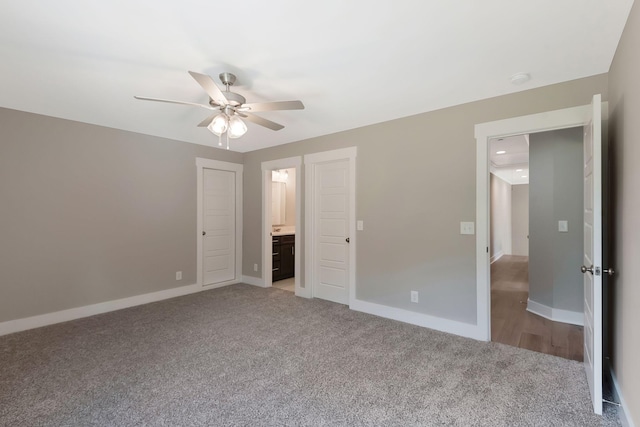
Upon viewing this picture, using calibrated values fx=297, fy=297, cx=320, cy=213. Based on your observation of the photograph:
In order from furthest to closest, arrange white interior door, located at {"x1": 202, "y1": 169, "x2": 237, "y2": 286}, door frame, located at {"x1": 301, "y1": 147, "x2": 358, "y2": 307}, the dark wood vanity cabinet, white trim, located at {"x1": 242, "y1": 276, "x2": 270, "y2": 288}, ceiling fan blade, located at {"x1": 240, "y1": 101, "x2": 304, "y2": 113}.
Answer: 1. the dark wood vanity cabinet
2. white trim, located at {"x1": 242, "y1": 276, "x2": 270, "y2": 288}
3. white interior door, located at {"x1": 202, "y1": 169, "x2": 237, "y2": 286}
4. door frame, located at {"x1": 301, "y1": 147, "x2": 358, "y2": 307}
5. ceiling fan blade, located at {"x1": 240, "y1": 101, "x2": 304, "y2": 113}

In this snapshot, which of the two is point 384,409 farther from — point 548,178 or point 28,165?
point 28,165

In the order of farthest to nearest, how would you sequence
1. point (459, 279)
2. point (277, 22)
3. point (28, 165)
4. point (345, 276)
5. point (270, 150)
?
point (270, 150) → point (345, 276) → point (28, 165) → point (459, 279) → point (277, 22)

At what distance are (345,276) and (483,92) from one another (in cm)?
274

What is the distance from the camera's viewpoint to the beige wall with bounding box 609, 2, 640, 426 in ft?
5.27

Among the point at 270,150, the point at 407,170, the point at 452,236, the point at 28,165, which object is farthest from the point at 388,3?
the point at 28,165

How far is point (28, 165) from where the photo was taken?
10.9ft

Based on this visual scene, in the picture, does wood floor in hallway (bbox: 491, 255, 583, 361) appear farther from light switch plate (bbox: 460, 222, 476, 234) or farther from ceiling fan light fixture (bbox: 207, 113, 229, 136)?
ceiling fan light fixture (bbox: 207, 113, 229, 136)

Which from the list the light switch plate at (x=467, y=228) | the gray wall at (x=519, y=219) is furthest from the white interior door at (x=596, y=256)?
the gray wall at (x=519, y=219)

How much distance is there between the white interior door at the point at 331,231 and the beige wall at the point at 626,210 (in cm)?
266

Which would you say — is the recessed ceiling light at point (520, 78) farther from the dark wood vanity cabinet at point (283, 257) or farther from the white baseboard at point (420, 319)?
the dark wood vanity cabinet at point (283, 257)

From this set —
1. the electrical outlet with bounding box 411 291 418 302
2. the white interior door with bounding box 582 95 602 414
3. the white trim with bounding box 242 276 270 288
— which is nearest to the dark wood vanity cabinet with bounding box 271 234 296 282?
the white trim with bounding box 242 276 270 288

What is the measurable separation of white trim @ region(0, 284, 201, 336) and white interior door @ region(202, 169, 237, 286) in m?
0.46

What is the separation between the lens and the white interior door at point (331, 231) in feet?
13.8

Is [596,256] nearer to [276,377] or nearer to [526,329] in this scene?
[526,329]
